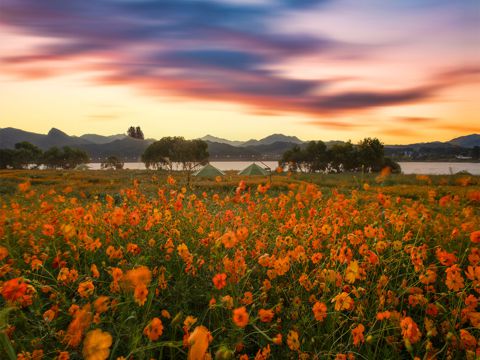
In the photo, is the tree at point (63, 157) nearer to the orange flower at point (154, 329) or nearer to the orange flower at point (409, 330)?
the orange flower at point (154, 329)

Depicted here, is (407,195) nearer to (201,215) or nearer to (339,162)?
(201,215)

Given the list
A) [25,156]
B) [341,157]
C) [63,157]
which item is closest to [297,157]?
[341,157]

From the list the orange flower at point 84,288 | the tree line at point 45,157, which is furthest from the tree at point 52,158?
the orange flower at point 84,288

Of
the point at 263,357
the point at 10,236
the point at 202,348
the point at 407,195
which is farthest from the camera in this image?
the point at 407,195

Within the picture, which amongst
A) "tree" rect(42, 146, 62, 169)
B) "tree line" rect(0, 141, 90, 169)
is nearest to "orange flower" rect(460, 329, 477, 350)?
"tree line" rect(0, 141, 90, 169)

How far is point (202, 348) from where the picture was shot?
1.30 metres

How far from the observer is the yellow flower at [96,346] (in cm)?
136

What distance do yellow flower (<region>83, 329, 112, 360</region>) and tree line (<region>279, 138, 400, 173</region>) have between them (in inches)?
2571

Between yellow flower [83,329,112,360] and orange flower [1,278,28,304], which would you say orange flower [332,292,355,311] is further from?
orange flower [1,278,28,304]

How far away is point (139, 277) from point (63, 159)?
109 m

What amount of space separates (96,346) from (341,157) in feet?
245

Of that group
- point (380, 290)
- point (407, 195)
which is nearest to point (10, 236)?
point (380, 290)

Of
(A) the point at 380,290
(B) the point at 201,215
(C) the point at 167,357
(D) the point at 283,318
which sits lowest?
(C) the point at 167,357

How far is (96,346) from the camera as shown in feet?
4.51
